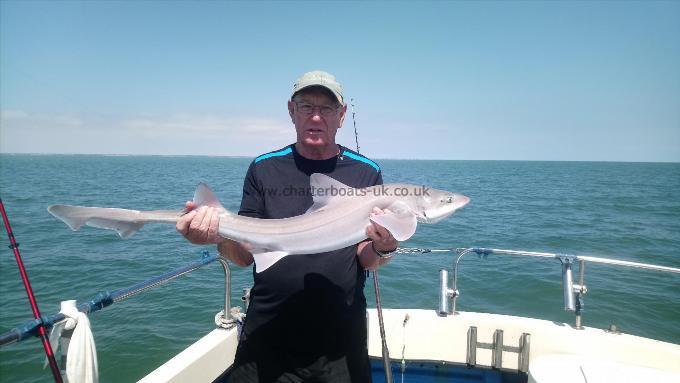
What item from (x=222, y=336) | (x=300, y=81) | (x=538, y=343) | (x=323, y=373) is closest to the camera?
(x=323, y=373)

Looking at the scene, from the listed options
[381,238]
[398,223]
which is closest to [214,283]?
A: [381,238]

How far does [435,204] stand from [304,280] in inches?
61.5

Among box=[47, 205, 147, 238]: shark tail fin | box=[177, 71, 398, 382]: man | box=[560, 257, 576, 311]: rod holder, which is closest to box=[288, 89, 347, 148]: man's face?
box=[177, 71, 398, 382]: man

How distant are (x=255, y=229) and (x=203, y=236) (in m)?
0.49

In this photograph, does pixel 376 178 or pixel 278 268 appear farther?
pixel 376 178

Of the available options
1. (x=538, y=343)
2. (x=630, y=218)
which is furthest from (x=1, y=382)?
(x=630, y=218)

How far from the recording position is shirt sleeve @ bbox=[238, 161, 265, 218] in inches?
152

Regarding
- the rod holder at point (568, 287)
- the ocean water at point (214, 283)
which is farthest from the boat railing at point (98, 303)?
the ocean water at point (214, 283)

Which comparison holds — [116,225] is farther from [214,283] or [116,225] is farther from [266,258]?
[214,283]

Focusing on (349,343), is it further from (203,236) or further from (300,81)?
(300,81)

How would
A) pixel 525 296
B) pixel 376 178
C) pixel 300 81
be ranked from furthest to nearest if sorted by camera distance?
pixel 525 296 < pixel 376 178 < pixel 300 81

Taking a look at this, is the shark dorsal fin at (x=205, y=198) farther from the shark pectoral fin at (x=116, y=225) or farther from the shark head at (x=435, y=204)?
the shark head at (x=435, y=204)

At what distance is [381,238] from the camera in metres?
3.48

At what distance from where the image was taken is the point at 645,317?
12812 millimetres
